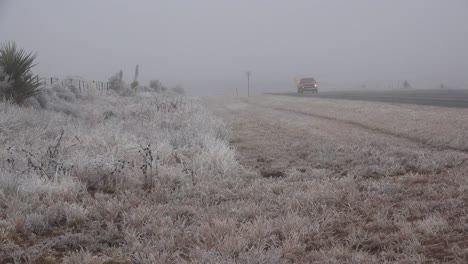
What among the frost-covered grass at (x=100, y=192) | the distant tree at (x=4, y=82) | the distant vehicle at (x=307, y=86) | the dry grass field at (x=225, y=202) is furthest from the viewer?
the distant vehicle at (x=307, y=86)

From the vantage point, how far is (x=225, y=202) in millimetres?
5688

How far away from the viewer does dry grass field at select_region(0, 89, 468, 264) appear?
3.91 metres

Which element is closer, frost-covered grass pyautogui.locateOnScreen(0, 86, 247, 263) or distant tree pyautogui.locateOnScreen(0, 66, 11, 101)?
frost-covered grass pyautogui.locateOnScreen(0, 86, 247, 263)

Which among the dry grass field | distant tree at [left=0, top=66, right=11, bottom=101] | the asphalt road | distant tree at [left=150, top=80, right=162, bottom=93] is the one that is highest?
distant tree at [left=150, top=80, right=162, bottom=93]

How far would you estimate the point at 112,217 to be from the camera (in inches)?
199

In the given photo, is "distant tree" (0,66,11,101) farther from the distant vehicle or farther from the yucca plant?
the distant vehicle

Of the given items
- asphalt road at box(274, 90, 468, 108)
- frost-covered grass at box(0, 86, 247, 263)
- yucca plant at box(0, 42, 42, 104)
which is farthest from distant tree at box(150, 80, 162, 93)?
frost-covered grass at box(0, 86, 247, 263)

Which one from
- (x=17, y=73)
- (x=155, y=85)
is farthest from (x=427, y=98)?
(x=155, y=85)

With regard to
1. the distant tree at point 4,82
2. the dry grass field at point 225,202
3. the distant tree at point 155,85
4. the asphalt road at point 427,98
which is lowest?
the dry grass field at point 225,202

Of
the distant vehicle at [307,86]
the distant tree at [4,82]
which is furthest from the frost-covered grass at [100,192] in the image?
the distant vehicle at [307,86]

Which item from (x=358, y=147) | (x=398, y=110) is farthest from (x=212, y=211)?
(x=398, y=110)

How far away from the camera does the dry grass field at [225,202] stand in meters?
3.91

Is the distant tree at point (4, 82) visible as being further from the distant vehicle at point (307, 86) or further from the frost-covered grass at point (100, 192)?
the distant vehicle at point (307, 86)

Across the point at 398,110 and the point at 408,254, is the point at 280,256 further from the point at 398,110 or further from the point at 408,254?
the point at 398,110
